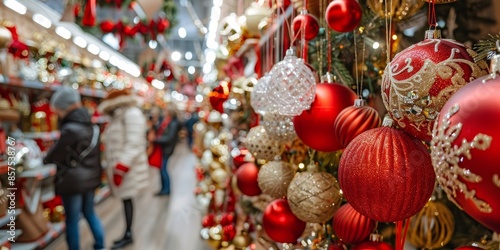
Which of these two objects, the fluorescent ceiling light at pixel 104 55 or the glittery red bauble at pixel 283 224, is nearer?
the glittery red bauble at pixel 283 224

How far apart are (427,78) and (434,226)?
77cm

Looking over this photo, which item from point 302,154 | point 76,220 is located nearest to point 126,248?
point 76,220

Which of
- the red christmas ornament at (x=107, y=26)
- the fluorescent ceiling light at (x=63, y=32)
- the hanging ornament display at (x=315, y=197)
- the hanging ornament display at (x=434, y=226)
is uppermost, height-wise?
the fluorescent ceiling light at (x=63, y=32)

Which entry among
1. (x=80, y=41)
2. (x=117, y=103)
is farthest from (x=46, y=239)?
(x=80, y=41)

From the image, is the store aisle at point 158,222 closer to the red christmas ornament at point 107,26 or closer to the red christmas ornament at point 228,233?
the red christmas ornament at point 228,233

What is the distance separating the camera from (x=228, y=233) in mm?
2428

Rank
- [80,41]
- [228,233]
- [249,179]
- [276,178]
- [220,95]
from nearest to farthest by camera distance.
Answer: [276,178], [249,179], [228,233], [220,95], [80,41]

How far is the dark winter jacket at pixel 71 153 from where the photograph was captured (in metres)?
3.21

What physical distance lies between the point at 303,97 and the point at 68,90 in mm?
2701

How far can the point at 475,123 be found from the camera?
1.59 feet

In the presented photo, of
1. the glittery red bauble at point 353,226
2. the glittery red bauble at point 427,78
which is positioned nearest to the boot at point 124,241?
the glittery red bauble at point 353,226

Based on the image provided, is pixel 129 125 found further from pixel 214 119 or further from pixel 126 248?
pixel 126 248

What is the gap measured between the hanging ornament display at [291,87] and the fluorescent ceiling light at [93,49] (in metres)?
7.79

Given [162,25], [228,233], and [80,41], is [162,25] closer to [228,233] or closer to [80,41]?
[228,233]
